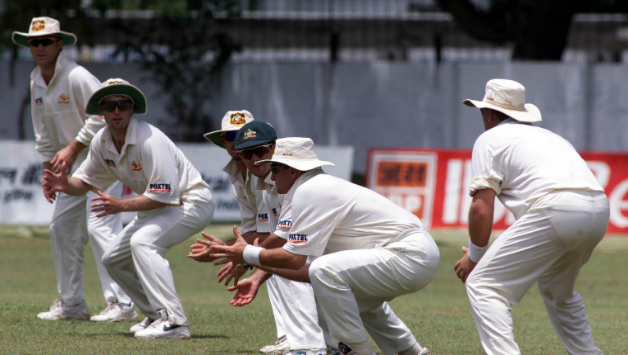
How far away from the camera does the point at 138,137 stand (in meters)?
6.64

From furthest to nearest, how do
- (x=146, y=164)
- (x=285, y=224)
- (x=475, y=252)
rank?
(x=146, y=164), (x=285, y=224), (x=475, y=252)

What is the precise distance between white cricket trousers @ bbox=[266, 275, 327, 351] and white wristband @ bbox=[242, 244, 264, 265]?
52cm

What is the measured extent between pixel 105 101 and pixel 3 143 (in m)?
9.59

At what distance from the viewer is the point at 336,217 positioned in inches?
207

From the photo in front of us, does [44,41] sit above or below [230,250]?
above

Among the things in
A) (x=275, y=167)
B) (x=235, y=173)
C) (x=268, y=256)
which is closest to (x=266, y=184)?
(x=235, y=173)

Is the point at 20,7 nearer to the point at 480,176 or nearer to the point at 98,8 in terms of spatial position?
the point at 98,8

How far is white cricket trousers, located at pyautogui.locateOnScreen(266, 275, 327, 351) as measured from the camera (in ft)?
18.1

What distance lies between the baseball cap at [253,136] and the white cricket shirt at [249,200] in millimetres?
552

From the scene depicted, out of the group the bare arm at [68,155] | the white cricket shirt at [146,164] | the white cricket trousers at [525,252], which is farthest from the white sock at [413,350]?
the bare arm at [68,155]

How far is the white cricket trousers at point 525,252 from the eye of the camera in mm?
4930

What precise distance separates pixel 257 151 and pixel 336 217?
877mm

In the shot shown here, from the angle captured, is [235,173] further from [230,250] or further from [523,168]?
[523,168]

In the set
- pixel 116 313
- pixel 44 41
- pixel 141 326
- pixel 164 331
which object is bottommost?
pixel 116 313
